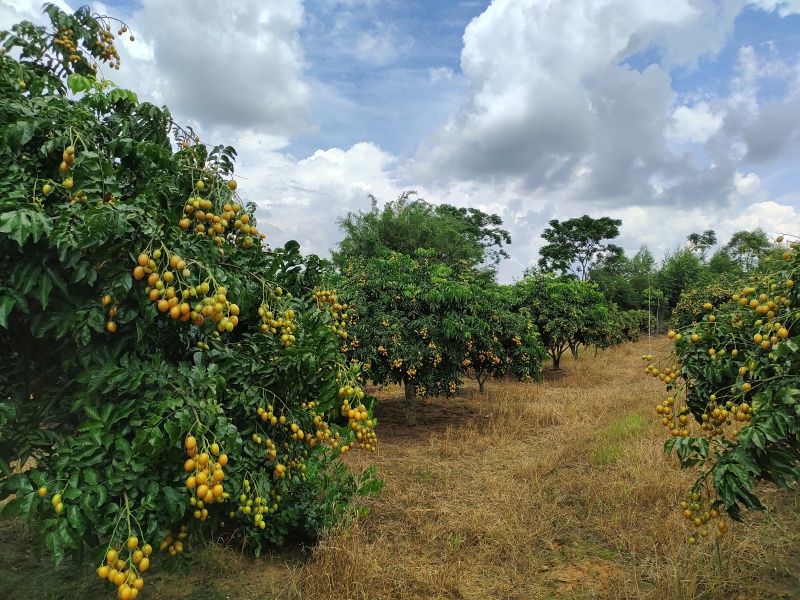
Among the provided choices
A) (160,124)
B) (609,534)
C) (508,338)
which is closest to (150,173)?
(160,124)

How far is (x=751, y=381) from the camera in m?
2.67

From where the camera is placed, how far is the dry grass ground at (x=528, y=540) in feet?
11.7

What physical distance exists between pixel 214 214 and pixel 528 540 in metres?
3.76

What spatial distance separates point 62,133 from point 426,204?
23.5 metres

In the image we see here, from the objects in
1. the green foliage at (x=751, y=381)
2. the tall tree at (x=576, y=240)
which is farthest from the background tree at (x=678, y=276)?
the green foliage at (x=751, y=381)

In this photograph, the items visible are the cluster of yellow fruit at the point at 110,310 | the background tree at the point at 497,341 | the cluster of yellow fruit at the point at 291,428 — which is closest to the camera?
the cluster of yellow fruit at the point at 110,310

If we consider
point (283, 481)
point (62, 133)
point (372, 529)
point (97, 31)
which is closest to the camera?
point (62, 133)

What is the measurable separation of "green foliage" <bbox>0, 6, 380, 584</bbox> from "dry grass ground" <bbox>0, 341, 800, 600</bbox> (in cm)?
108

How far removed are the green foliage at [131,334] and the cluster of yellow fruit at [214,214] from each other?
1cm

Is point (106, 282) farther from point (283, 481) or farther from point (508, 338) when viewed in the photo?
point (508, 338)

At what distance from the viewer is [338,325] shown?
3.39 metres

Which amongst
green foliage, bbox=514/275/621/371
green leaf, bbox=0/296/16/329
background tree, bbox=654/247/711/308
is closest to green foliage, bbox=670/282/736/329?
green foliage, bbox=514/275/621/371

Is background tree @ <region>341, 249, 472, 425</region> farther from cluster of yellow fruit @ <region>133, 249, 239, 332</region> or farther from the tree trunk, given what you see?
cluster of yellow fruit @ <region>133, 249, 239, 332</region>

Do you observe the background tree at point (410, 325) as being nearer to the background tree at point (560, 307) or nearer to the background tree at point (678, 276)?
the background tree at point (560, 307)
